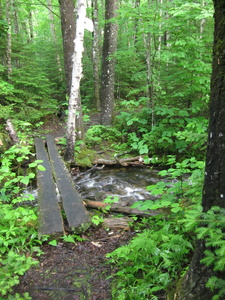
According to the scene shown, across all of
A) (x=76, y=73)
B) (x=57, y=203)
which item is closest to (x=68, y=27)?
(x=76, y=73)

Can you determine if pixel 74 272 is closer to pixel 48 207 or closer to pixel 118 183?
pixel 48 207

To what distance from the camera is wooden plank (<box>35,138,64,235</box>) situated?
12.6 feet

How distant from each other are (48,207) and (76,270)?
163 centimetres

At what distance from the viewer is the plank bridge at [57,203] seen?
3971 millimetres

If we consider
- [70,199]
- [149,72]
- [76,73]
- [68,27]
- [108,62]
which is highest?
[68,27]

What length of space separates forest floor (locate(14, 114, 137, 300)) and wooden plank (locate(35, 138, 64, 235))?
0.83ft

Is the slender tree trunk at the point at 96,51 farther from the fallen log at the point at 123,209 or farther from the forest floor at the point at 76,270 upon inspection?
the forest floor at the point at 76,270

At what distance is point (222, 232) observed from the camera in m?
1.63

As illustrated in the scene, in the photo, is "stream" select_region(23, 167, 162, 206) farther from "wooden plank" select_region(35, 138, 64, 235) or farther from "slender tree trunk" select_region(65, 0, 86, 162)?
"slender tree trunk" select_region(65, 0, 86, 162)

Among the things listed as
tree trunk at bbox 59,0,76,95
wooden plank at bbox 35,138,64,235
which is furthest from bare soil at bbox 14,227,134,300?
tree trunk at bbox 59,0,76,95

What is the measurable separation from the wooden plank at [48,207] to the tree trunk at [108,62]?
5.35 metres

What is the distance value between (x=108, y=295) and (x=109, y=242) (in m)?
1.26

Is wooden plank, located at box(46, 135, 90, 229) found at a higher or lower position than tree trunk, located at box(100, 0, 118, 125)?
lower

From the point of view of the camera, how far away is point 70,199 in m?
4.84
